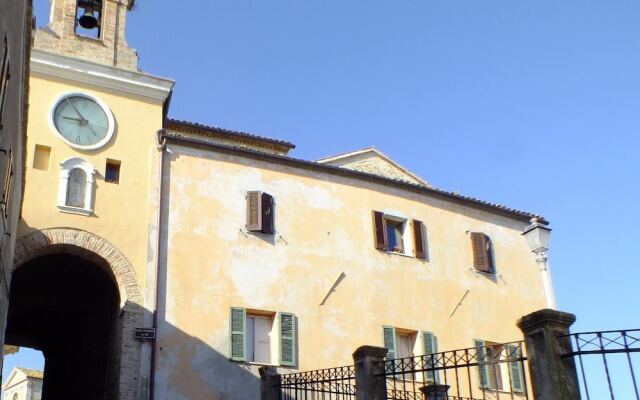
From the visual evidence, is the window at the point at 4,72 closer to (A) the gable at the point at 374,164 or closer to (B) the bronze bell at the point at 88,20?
(B) the bronze bell at the point at 88,20

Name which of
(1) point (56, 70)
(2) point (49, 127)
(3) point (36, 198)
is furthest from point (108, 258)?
(1) point (56, 70)

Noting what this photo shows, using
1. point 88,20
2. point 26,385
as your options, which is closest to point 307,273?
point 88,20

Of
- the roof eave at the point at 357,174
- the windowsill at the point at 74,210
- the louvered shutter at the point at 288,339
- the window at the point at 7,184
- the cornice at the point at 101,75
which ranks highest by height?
the cornice at the point at 101,75

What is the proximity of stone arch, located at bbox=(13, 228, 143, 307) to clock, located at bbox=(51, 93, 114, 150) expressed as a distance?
7.14ft

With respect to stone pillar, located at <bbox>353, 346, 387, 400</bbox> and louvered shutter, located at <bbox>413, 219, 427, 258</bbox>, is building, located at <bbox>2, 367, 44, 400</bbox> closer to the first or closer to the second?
louvered shutter, located at <bbox>413, 219, 427, 258</bbox>

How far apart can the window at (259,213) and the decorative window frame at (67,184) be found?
147 inches

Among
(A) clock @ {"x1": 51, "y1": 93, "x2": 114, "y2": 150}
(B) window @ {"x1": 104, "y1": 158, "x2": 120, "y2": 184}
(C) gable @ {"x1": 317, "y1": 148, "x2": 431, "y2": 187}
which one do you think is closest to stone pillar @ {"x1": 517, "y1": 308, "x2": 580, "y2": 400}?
(B) window @ {"x1": 104, "y1": 158, "x2": 120, "y2": 184}

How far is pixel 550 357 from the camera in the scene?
964 cm

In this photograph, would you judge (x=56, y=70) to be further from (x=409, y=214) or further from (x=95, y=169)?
(x=409, y=214)

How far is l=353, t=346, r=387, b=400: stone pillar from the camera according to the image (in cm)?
1238

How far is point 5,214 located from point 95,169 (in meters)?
5.45

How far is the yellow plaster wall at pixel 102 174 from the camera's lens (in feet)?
54.0

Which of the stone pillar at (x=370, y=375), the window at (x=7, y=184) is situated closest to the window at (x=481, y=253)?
the stone pillar at (x=370, y=375)

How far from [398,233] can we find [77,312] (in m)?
9.15
